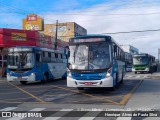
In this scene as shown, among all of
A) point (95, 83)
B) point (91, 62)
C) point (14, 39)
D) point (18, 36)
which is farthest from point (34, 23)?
point (95, 83)

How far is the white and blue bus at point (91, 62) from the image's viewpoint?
1554cm

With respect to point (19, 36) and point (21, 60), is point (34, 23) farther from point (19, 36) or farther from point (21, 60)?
point (21, 60)

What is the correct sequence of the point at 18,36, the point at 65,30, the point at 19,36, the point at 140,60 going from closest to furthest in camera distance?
the point at 18,36 < the point at 19,36 < the point at 140,60 < the point at 65,30

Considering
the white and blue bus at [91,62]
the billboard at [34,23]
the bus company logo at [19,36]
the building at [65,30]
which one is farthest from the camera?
the building at [65,30]

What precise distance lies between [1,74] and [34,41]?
8014 millimetres

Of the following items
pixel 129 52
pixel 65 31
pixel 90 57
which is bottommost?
pixel 90 57

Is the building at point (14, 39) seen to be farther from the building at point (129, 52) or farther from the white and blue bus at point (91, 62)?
the white and blue bus at point (91, 62)

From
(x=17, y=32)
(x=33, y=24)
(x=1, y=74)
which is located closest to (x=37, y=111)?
(x=1, y=74)

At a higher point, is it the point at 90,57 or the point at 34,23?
the point at 34,23

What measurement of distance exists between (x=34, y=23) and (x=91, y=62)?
39077 millimetres

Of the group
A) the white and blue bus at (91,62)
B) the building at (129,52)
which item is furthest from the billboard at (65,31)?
the white and blue bus at (91,62)

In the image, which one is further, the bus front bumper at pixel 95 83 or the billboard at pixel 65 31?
the billboard at pixel 65 31

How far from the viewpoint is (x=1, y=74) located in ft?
127

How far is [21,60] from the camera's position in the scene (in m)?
23.0
